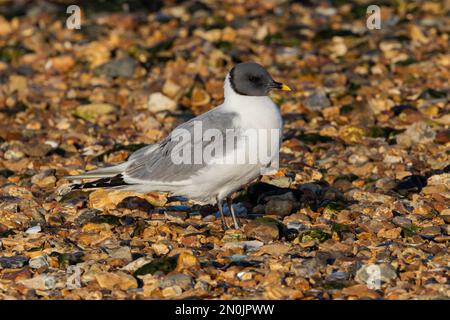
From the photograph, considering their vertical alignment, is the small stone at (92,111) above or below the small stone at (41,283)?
above

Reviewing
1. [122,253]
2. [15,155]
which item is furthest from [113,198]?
Answer: [15,155]

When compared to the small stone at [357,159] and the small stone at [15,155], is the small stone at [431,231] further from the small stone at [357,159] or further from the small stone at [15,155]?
the small stone at [15,155]

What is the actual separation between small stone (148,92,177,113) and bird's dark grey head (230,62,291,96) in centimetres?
307

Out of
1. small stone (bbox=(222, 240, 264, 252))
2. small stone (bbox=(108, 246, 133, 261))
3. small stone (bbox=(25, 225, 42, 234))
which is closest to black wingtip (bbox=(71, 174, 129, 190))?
small stone (bbox=(25, 225, 42, 234))

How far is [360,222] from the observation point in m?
6.89

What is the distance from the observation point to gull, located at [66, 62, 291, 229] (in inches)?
258

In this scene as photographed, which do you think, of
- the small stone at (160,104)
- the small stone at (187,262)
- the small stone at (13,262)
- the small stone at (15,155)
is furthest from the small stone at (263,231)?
the small stone at (160,104)

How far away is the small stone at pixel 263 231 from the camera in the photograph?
21.7ft

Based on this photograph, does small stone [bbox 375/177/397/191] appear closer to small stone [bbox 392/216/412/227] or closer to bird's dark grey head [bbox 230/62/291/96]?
small stone [bbox 392/216/412/227]

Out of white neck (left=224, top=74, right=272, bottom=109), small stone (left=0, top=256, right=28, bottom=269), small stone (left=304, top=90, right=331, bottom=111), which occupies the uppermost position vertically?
white neck (left=224, top=74, right=272, bottom=109)

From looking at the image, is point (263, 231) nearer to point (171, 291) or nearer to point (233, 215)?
point (233, 215)

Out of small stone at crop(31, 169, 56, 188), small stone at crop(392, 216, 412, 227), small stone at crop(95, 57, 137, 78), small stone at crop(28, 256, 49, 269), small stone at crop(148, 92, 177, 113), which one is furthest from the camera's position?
small stone at crop(95, 57, 137, 78)

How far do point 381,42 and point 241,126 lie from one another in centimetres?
564
